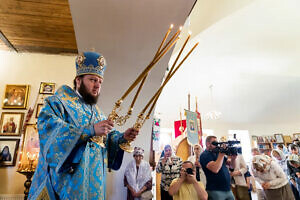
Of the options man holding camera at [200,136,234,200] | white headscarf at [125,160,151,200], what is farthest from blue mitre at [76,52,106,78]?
white headscarf at [125,160,151,200]

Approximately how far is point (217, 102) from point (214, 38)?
464 cm

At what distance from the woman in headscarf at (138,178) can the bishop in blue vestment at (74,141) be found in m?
1.81

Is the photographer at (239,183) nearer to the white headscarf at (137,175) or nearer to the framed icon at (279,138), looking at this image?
the white headscarf at (137,175)

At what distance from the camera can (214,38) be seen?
21.1ft

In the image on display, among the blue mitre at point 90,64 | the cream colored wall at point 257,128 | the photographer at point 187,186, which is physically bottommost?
the photographer at point 187,186

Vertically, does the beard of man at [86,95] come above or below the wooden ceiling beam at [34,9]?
below

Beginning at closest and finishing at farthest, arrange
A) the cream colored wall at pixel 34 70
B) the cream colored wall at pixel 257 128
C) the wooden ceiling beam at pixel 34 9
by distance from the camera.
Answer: the wooden ceiling beam at pixel 34 9, the cream colored wall at pixel 34 70, the cream colored wall at pixel 257 128

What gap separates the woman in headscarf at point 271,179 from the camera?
3616mm

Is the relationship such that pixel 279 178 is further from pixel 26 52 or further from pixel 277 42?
pixel 26 52

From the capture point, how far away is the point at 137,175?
338 cm

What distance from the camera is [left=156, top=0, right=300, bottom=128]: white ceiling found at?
5211 mm

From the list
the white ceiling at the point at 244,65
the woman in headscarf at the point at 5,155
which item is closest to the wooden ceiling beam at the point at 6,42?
the woman in headscarf at the point at 5,155

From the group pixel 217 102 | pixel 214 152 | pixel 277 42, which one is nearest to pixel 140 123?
pixel 214 152

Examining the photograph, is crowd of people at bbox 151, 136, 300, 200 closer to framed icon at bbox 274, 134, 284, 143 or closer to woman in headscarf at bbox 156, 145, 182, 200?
woman in headscarf at bbox 156, 145, 182, 200
